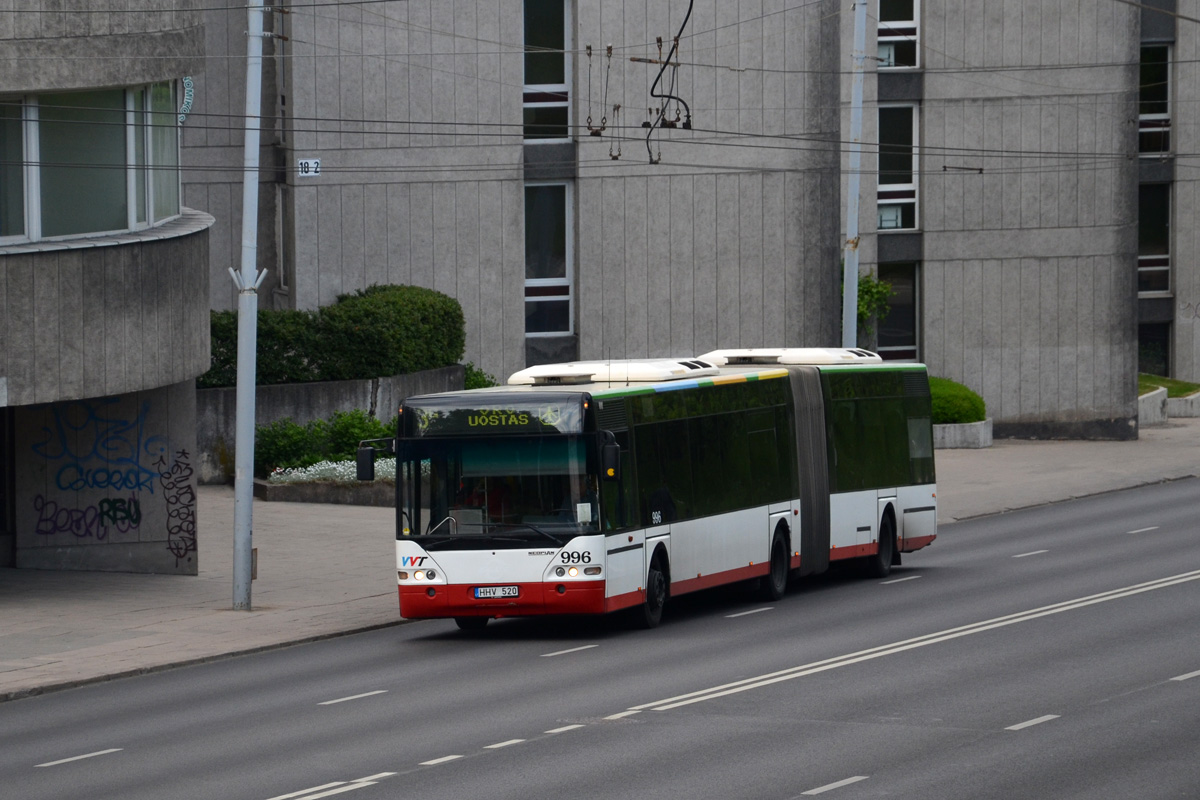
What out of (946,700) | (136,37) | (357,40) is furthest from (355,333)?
(946,700)

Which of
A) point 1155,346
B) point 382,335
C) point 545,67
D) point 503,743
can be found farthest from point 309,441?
point 1155,346

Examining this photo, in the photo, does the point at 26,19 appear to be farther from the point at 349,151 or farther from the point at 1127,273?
the point at 1127,273

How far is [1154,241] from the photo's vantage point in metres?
53.6

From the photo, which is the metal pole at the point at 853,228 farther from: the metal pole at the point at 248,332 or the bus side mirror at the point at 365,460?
the bus side mirror at the point at 365,460

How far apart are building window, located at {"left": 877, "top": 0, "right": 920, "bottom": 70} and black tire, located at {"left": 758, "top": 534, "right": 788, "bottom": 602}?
23.5 meters

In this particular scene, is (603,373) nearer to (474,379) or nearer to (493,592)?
(493,592)

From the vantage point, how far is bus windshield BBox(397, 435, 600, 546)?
60.2 feet

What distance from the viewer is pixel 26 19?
21.6 metres

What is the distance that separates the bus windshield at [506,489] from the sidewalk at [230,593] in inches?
91.0

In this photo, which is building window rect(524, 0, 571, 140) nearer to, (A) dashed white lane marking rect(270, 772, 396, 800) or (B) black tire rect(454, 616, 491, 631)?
(B) black tire rect(454, 616, 491, 631)

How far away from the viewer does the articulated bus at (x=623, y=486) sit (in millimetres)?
18344

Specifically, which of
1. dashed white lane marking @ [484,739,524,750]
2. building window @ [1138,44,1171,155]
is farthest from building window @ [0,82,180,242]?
building window @ [1138,44,1171,155]

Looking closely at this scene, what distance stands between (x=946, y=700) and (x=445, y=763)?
4271 millimetres

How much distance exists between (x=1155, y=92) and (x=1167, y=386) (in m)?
8.30
